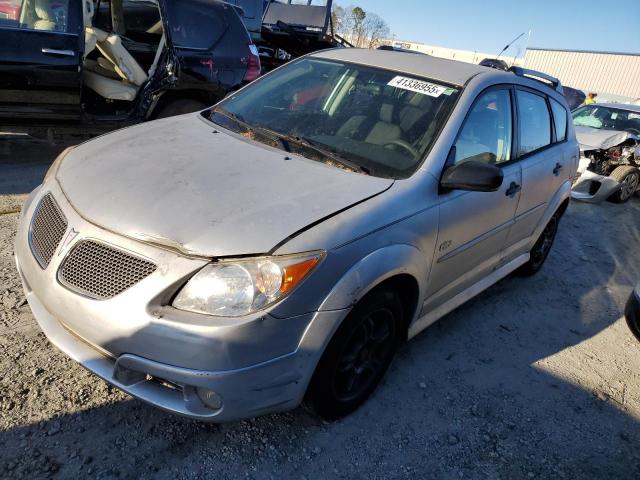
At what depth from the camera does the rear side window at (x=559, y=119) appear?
418 cm

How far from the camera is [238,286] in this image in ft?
6.24

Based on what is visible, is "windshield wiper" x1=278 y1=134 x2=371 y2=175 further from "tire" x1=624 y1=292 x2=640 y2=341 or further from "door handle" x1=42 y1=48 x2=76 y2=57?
"door handle" x1=42 y1=48 x2=76 y2=57

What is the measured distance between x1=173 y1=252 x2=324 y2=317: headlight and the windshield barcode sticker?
1574mm

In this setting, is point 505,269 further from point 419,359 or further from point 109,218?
point 109,218

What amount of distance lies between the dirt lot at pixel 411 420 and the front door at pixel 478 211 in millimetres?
519

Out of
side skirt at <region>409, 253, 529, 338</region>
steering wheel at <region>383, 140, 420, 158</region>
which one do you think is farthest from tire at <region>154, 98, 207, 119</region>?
side skirt at <region>409, 253, 529, 338</region>

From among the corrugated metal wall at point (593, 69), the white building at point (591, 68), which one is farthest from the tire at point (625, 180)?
the corrugated metal wall at point (593, 69)

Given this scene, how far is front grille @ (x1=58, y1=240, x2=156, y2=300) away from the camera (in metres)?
1.93

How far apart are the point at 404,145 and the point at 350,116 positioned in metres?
0.41

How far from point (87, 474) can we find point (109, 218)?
1022 mm

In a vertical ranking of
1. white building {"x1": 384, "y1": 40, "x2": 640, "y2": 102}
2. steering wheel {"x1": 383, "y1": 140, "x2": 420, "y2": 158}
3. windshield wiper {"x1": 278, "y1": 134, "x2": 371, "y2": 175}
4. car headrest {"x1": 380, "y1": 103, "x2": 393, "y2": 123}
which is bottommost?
white building {"x1": 384, "y1": 40, "x2": 640, "y2": 102}

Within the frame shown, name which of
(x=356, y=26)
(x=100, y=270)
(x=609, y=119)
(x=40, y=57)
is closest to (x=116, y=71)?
(x=40, y=57)

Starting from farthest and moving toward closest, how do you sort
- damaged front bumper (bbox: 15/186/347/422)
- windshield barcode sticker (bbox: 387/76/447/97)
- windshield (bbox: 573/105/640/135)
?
1. windshield (bbox: 573/105/640/135)
2. windshield barcode sticker (bbox: 387/76/447/97)
3. damaged front bumper (bbox: 15/186/347/422)

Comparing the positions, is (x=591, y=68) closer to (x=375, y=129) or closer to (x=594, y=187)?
(x=594, y=187)
